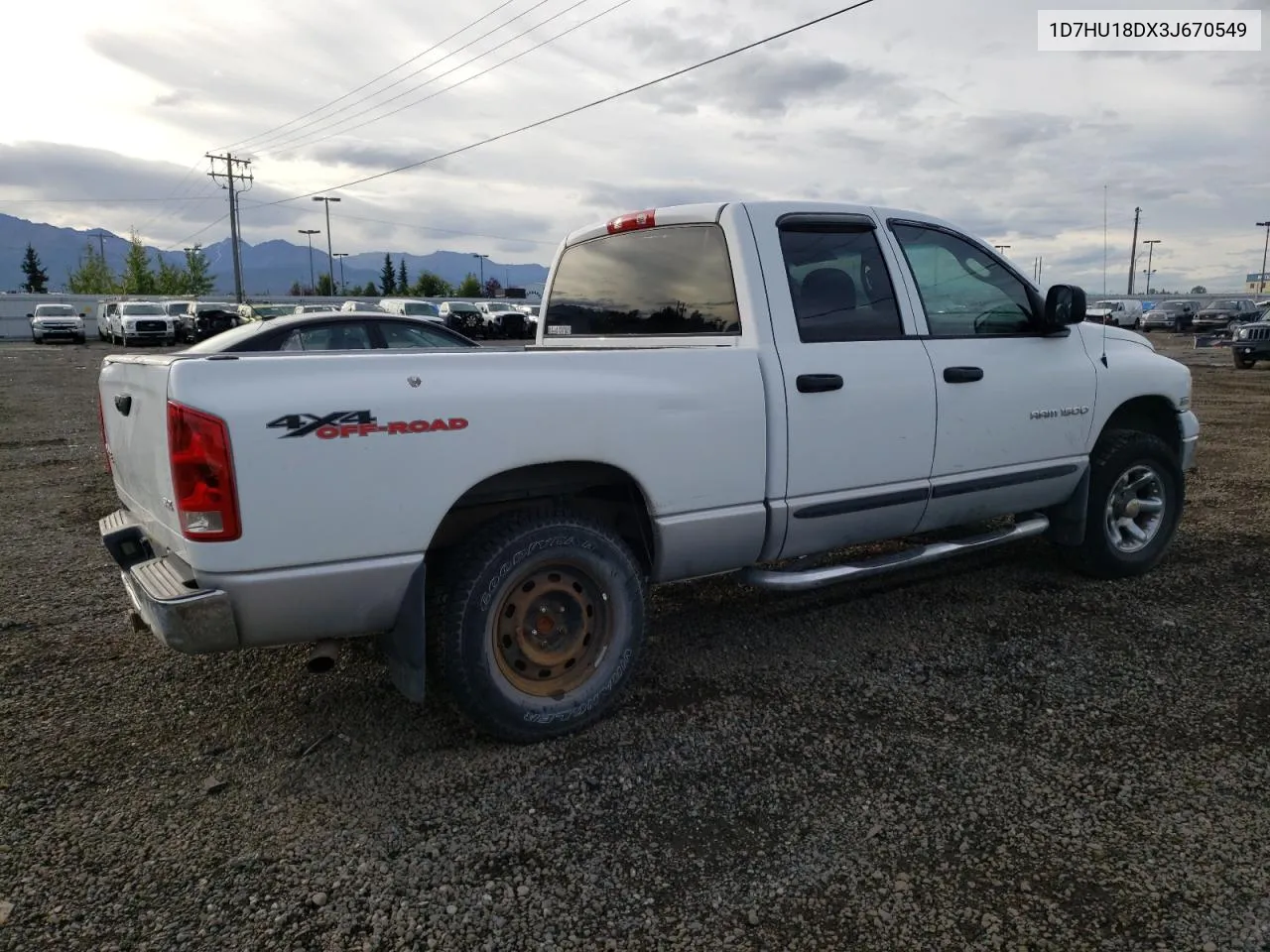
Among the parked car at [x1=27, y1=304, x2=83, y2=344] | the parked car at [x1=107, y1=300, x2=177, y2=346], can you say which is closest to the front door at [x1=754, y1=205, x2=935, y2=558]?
the parked car at [x1=107, y1=300, x2=177, y2=346]

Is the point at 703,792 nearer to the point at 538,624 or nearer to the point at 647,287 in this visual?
the point at 538,624

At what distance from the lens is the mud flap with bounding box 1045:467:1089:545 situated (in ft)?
15.9

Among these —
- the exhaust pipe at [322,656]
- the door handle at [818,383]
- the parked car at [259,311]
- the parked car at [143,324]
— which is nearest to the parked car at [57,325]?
the parked car at [143,324]

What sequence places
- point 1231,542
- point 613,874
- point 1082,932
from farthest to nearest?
1. point 1231,542
2. point 613,874
3. point 1082,932

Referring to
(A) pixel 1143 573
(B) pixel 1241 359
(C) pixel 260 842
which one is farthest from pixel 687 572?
(B) pixel 1241 359

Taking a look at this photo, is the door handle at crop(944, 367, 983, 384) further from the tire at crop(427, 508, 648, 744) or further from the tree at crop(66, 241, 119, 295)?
the tree at crop(66, 241, 119, 295)

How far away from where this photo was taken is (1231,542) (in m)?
5.80

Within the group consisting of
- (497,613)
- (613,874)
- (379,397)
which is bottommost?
(613,874)

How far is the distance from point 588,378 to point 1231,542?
4.92 meters

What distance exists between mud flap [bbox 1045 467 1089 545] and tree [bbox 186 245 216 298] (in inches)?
3750

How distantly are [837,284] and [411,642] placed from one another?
234cm

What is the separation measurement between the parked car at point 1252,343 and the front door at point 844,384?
21730mm

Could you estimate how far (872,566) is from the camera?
3.89m

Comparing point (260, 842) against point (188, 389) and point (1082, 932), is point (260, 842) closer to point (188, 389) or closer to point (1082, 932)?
point (188, 389)
